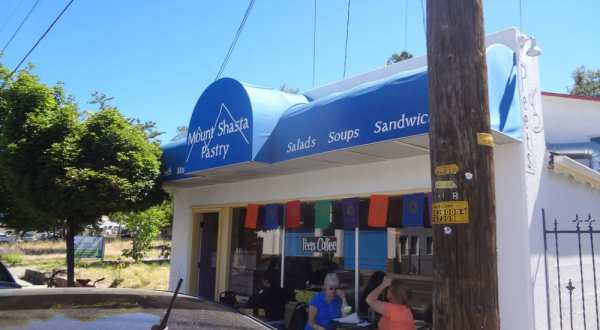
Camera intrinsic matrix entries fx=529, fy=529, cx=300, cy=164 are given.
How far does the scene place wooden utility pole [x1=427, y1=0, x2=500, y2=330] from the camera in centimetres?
280

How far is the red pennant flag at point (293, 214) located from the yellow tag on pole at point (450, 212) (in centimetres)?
594

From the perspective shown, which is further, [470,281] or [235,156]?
[235,156]

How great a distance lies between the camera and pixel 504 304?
5.92 meters

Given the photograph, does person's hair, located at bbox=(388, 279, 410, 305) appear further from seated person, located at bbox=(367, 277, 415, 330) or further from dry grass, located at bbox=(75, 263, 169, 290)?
dry grass, located at bbox=(75, 263, 169, 290)

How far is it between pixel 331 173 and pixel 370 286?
1.84 metres

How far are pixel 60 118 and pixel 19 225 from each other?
5955mm

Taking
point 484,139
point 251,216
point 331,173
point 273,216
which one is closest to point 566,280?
point 331,173

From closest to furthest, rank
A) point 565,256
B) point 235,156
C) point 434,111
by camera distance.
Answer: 1. point 434,111
2. point 565,256
3. point 235,156

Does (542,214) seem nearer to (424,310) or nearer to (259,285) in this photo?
(424,310)

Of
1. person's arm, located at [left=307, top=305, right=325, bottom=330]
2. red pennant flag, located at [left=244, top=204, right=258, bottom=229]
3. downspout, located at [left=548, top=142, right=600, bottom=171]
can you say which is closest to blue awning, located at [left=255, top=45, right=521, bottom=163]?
person's arm, located at [left=307, top=305, right=325, bottom=330]

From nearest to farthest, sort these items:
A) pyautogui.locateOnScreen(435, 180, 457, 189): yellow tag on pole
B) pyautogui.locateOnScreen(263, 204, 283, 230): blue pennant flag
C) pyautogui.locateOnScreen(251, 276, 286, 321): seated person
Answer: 1. pyautogui.locateOnScreen(435, 180, 457, 189): yellow tag on pole
2. pyautogui.locateOnScreen(251, 276, 286, 321): seated person
3. pyautogui.locateOnScreen(263, 204, 283, 230): blue pennant flag

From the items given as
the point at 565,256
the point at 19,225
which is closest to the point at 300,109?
the point at 565,256

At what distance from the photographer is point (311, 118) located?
7.03 m

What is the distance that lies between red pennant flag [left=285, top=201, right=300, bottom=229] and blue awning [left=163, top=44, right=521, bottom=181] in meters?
1.20
